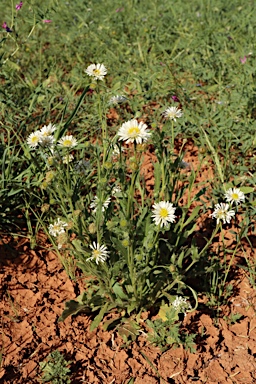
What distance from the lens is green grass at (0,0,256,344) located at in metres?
2.48

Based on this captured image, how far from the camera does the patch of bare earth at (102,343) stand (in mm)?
Answer: 1993

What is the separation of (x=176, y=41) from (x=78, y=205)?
251 cm

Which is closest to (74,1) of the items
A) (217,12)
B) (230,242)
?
(217,12)

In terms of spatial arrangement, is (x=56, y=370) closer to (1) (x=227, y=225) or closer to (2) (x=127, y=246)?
(2) (x=127, y=246)

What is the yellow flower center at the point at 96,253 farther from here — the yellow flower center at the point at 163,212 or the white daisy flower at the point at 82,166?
the white daisy flower at the point at 82,166

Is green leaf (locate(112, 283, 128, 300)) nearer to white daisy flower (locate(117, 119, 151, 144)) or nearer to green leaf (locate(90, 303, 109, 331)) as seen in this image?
green leaf (locate(90, 303, 109, 331))

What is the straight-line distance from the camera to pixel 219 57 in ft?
12.2

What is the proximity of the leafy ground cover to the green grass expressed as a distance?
0.06 ft

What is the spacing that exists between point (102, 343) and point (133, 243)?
497 mm

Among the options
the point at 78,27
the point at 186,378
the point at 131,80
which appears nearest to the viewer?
the point at 186,378

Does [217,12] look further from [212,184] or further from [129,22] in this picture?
[212,184]

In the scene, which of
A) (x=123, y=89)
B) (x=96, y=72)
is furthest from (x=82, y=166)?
(x=123, y=89)

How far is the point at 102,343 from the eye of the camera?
6.96ft

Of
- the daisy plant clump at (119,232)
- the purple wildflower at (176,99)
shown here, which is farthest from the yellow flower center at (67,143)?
the purple wildflower at (176,99)
